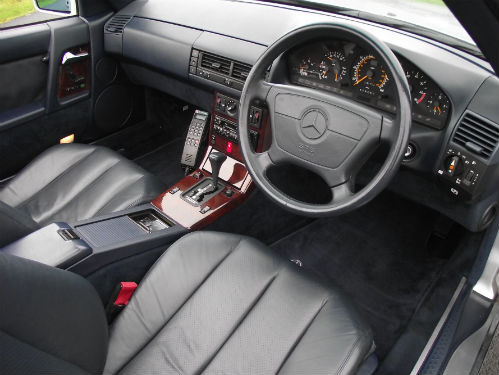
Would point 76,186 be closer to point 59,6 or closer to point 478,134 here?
point 59,6

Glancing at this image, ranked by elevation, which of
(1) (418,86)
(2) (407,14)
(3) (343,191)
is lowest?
(3) (343,191)

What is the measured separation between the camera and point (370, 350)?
120 centimetres

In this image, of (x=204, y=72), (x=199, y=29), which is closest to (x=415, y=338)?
(x=204, y=72)

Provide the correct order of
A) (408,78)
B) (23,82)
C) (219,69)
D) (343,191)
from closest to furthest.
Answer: (343,191) < (408,78) < (219,69) < (23,82)

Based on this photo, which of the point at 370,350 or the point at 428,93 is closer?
the point at 370,350

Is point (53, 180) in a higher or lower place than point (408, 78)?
lower

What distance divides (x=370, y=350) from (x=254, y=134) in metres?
0.90

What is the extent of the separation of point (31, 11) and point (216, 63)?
976mm

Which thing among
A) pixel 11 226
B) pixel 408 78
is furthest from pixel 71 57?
pixel 408 78

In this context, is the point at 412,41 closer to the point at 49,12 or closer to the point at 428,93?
the point at 428,93

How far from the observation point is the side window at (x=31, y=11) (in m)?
2.04

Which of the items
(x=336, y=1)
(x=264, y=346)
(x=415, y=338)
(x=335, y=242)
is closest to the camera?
(x=264, y=346)

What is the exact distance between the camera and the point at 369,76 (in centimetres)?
143

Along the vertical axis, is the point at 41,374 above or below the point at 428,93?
below
